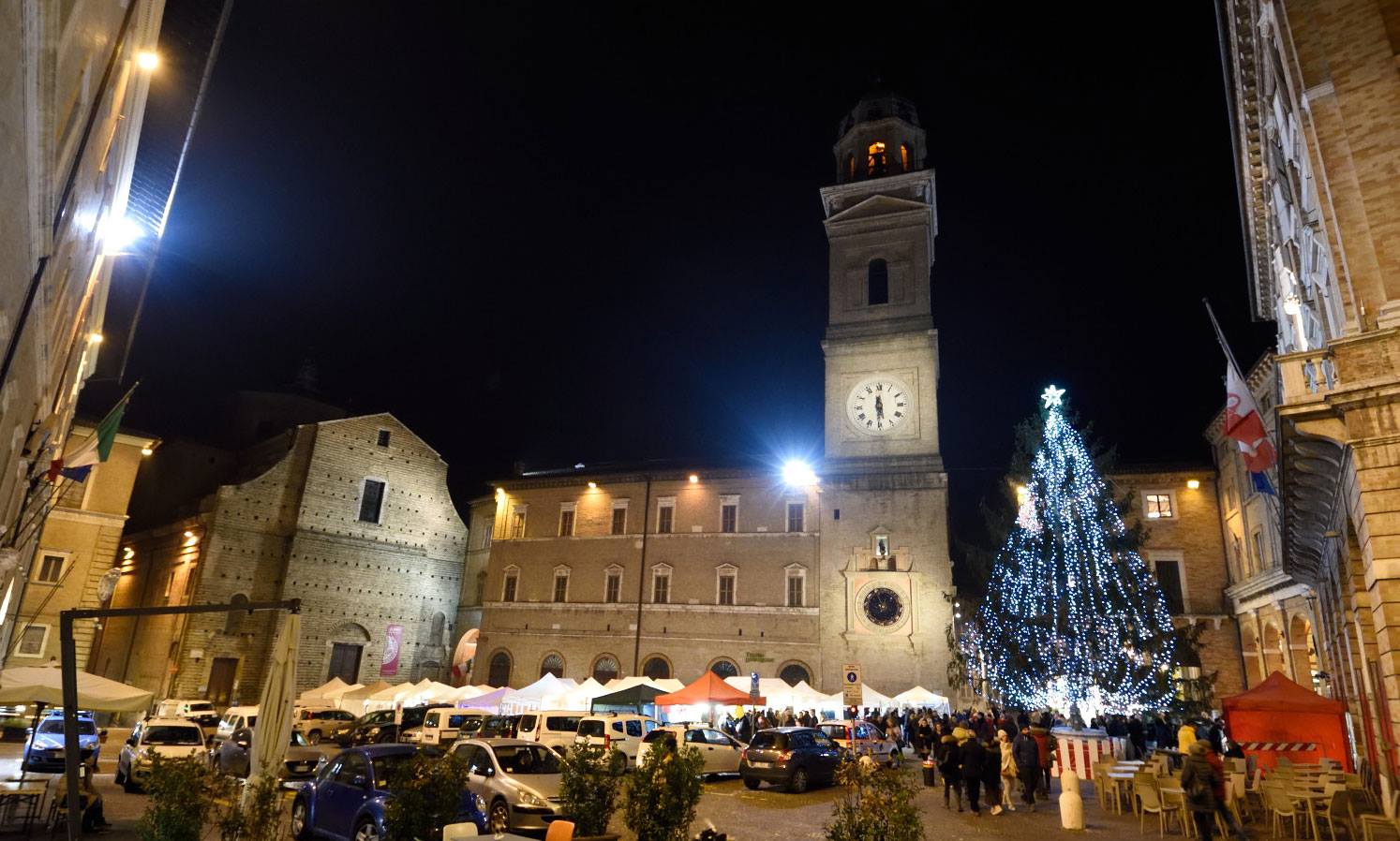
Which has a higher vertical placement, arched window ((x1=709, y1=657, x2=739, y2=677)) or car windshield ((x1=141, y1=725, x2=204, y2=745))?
arched window ((x1=709, y1=657, x2=739, y2=677))

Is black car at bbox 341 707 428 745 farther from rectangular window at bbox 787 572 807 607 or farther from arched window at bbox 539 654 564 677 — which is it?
rectangular window at bbox 787 572 807 607

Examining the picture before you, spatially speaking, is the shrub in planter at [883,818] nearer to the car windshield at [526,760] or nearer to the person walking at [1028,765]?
the car windshield at [526,760]

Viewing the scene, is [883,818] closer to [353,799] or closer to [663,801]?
[663,801]

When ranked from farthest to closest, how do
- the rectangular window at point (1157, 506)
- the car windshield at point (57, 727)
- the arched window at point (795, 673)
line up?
the rectangular window at point (1157, 506) < the arched window at point (795, 673) < the car windshield at point (57, 727)

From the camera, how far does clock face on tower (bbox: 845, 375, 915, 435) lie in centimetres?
3359

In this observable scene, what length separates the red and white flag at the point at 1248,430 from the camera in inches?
456

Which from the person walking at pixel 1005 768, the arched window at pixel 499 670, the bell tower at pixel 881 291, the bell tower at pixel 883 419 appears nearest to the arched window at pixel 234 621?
the arched window at pixel 499 670

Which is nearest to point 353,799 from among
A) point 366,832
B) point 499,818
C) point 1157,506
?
point 366,832

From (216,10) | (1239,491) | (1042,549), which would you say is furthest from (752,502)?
(216,10)

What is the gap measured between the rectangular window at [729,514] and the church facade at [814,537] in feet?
0.23

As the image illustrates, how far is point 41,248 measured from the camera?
23.5 feet

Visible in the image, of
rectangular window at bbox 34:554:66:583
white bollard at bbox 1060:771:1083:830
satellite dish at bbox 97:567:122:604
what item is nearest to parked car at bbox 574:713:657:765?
white bollard at bbox 1060:771:1083:830

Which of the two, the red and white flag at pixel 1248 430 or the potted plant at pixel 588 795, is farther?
the red and white flag at pixel 1248 430

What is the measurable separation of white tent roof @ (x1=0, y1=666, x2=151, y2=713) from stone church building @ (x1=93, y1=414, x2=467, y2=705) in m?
21.2
